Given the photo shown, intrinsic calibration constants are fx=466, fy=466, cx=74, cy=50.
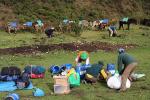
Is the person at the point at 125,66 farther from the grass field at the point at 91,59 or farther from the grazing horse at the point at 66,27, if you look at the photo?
the grazing horse at the point at 66,27

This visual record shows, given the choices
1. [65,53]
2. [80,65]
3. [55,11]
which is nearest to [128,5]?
[55,11]

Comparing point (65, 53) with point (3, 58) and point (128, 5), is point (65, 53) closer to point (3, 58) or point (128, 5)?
point (3, 58)

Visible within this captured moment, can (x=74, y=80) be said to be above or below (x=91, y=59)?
above

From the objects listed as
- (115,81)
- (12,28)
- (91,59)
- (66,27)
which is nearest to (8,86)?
(115,81)

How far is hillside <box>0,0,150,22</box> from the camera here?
142 feet

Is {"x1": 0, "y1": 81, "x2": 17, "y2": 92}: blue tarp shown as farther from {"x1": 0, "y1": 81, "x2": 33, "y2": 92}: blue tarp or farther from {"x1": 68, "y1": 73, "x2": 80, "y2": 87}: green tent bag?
{"x1": 68, "y1": 73, "x2": 80, "y2": 87}: green tent bag

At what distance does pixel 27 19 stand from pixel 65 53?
18582 millimetres

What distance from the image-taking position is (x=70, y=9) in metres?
46.2

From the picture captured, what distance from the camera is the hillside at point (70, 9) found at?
43312mm

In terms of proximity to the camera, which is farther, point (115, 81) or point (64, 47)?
point (64, 47)

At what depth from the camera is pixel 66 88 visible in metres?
14.6

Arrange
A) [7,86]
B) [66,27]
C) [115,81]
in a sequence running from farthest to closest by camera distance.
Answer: [66,27] < [7,86] < [115,81]

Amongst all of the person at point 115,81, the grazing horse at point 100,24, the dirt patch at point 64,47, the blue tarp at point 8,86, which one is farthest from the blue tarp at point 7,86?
the grazing horse at point 100,24

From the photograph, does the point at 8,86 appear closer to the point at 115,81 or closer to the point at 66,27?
the point at 115,81
